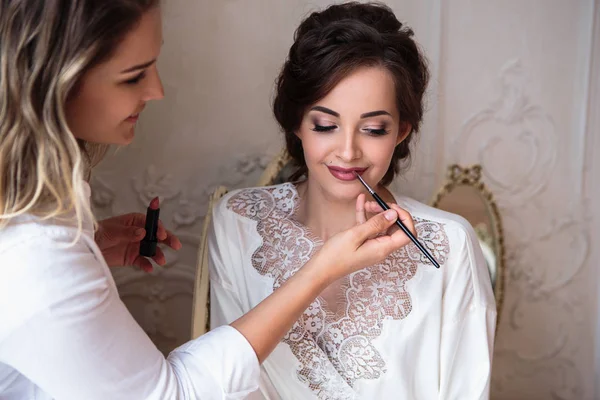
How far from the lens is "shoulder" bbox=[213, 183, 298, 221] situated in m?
1.70

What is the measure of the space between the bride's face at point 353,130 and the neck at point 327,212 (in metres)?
0.12

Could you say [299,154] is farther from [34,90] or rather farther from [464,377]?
[34,90]

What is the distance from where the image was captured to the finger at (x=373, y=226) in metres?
1.23

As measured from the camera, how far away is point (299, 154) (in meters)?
1.73

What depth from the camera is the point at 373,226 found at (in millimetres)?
1256

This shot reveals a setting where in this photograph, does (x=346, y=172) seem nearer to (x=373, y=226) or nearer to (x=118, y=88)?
(x=373, y=226)

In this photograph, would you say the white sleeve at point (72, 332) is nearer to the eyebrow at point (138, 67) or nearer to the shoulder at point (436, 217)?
the eyebrow at point (138, 67)

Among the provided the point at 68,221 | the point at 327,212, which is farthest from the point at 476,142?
the point at 68,221

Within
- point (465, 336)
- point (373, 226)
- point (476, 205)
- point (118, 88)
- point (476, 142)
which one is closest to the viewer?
point (118, 88)

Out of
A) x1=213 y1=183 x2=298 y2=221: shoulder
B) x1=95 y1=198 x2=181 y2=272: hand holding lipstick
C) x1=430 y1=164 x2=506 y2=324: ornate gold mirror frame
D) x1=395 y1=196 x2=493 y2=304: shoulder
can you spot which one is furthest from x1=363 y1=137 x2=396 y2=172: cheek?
x1=430 y1=164 x2=506 y2=324: ornate gold mirror frame

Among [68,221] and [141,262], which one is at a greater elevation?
[68,221]

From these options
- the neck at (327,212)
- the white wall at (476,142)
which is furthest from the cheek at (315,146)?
the white wall at (476,142)

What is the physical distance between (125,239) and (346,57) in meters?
0.63

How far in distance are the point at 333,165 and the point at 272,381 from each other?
52 centimetres
